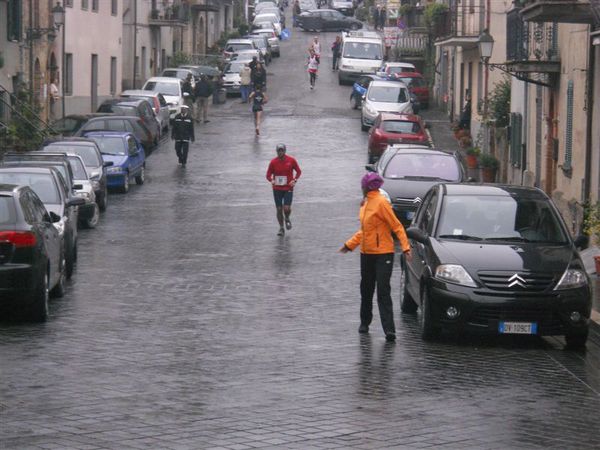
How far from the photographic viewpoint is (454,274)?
555 inches

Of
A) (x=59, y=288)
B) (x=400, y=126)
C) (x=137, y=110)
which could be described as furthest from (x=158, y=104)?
(x=59, y=288)

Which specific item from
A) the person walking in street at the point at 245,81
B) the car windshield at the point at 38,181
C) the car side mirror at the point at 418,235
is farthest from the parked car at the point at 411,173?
the person walking in street at the point at 245,81

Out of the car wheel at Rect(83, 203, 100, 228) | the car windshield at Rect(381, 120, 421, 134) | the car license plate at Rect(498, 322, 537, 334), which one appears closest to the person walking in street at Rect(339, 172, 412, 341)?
the car license plate at Rect(498, 322, 537, 334)

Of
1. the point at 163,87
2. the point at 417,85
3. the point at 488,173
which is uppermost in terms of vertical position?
the point at 417,85

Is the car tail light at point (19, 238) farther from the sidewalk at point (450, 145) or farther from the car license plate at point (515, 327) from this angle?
the sidewalk at point (450, 145)

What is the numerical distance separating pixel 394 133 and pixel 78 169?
12.8 m

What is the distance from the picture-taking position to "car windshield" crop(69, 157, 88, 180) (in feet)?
91.3

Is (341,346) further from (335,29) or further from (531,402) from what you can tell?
(335,29)

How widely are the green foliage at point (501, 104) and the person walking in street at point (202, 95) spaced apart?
45.1 feet

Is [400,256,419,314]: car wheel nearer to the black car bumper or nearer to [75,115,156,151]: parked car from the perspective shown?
the black car bumper

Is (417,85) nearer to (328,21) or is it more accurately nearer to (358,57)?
(358,57)

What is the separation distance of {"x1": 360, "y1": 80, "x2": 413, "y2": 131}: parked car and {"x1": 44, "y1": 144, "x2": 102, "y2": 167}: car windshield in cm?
1710

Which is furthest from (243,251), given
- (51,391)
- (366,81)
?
(366,81)

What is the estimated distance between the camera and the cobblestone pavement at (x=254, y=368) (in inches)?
392
